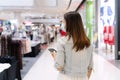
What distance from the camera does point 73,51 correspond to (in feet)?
8.95

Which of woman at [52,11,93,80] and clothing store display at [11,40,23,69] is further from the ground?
woman at [52,11,93,80]

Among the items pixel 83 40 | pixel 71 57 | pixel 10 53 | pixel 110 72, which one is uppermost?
pixel 83 40

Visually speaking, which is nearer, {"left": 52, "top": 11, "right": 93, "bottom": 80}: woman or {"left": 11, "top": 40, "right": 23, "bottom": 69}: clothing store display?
{"left": 52, "top": 11, "right": 93, "bottom": 80}: woman

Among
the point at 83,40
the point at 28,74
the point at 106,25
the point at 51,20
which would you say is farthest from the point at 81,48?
the point at 51,20

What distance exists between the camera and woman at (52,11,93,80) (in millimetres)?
2686

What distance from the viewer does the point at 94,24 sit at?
652 inches

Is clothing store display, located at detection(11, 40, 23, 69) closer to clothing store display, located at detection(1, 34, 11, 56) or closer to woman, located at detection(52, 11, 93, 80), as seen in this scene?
clothing store display, located at detection(1, 34, 11, 56)

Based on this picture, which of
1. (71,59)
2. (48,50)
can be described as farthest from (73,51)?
(48,50)

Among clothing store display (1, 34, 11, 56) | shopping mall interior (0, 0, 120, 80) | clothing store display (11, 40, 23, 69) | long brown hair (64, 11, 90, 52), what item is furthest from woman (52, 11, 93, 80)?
clothing store display (11, 40, 23, 69)

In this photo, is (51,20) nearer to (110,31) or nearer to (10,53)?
(110,31)

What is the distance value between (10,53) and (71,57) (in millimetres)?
5007

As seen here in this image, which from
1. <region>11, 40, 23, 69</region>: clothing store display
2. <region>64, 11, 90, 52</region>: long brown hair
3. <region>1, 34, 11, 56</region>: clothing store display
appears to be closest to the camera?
<region>64, 11, 90, 52</region>: long brown hair

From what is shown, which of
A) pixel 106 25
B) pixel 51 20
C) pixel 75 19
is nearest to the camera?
pixel 75 19

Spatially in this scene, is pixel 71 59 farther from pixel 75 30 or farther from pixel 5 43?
pixel 5 43
